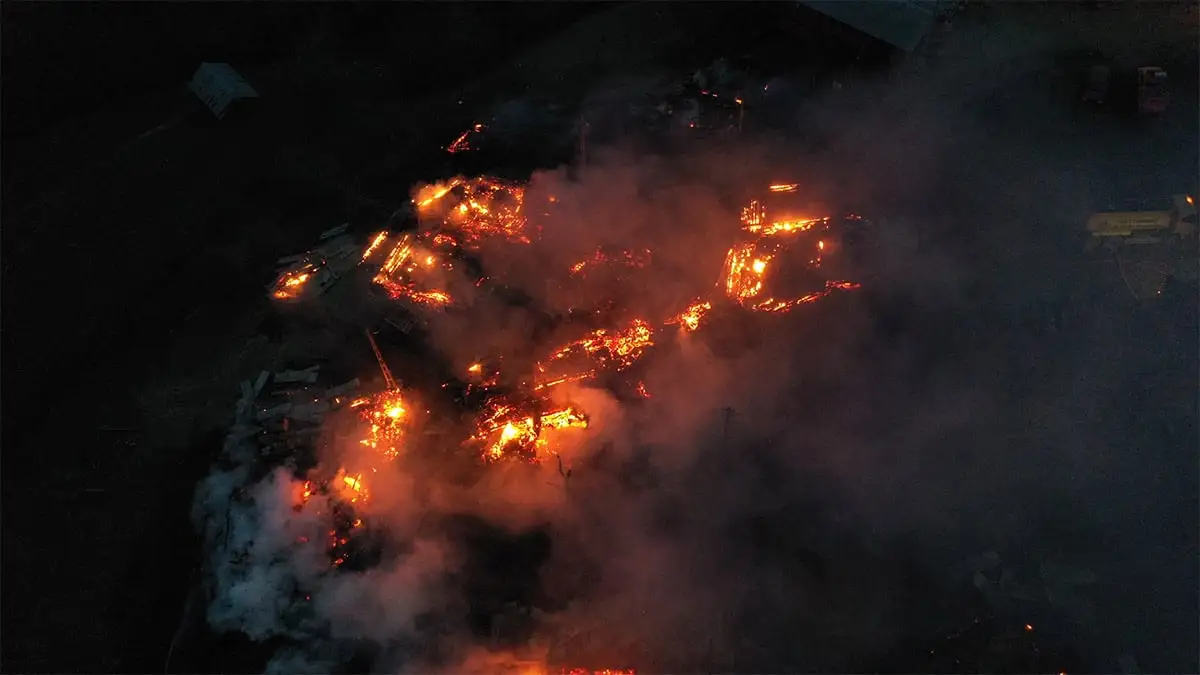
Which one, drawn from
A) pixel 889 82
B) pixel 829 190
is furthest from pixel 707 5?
pixel 829 190

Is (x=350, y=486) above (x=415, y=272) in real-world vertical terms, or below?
below

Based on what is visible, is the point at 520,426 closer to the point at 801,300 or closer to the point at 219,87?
the point at 801,300

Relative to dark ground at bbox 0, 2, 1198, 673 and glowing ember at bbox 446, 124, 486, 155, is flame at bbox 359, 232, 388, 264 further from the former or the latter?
glowing ember at bbox 446, 124, 486, 155

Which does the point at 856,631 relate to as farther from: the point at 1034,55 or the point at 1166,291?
the point at 1034,55

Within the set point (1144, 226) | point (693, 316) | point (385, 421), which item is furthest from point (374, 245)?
point (1144, 226)

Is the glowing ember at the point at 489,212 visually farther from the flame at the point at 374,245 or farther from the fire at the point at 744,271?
the fire at the point at 744,271

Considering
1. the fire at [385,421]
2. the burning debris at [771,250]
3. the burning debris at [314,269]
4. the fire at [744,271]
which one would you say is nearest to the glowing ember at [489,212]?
the burning debris at [314,269]
